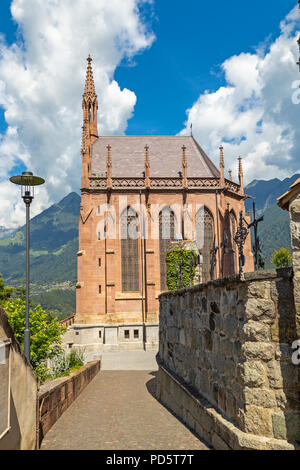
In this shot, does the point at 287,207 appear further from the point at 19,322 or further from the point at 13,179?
the point at 19,322

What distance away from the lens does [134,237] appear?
110 ft

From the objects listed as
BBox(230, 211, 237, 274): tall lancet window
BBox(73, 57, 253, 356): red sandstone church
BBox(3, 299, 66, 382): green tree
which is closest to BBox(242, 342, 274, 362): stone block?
BBox(3, 299, 66, 382): green tree

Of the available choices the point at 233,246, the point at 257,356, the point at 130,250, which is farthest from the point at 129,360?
the point at 257,356

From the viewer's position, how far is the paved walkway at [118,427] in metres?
6.71

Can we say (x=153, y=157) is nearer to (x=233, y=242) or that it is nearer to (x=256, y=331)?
(x=233, y=242)

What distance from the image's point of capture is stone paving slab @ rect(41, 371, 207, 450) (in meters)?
6.70

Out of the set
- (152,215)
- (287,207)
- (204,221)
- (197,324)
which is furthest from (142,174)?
(287,207)

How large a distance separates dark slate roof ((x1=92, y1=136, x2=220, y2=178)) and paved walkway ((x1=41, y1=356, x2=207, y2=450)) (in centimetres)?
2684

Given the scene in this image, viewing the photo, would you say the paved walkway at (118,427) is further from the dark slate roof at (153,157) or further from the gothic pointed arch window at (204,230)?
the dark slate roof at (153,157)

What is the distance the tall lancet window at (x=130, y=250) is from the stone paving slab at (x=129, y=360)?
5.68m

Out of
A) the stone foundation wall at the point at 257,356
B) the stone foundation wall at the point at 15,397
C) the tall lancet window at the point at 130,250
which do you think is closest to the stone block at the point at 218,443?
the stone foundation wall at the point at 257,356

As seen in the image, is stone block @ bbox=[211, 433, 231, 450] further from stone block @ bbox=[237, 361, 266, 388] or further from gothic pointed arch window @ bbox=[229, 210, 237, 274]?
gothic pointed arch window @ bbox=[229, 210, 237, 274]
